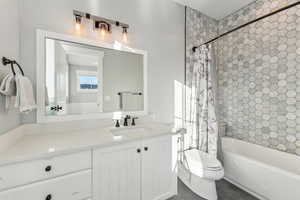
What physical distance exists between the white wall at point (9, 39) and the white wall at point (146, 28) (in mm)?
78

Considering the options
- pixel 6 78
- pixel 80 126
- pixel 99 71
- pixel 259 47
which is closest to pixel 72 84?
pixel 99 71

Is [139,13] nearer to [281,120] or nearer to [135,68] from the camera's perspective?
[135,68]

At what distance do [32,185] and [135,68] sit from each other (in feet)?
5.03

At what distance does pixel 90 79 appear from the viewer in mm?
1641

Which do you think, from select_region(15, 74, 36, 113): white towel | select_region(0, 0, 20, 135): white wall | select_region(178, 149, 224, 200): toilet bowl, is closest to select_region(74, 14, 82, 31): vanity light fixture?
select_region(0, 0, 20, 135): white wall

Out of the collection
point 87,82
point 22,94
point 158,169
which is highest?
point 87,82

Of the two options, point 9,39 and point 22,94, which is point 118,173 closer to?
point 22,94

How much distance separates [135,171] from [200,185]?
3.32 ft

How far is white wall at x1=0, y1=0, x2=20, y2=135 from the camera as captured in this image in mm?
999

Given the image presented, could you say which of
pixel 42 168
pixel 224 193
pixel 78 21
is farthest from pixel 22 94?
pixel 224 193

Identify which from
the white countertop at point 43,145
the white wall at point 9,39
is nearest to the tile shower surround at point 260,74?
the white countertop at point 43,145

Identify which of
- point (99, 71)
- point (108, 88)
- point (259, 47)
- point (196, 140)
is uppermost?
point (259, 47)

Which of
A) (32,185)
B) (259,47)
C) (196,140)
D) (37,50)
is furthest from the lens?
(196,140)

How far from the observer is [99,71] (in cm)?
171
